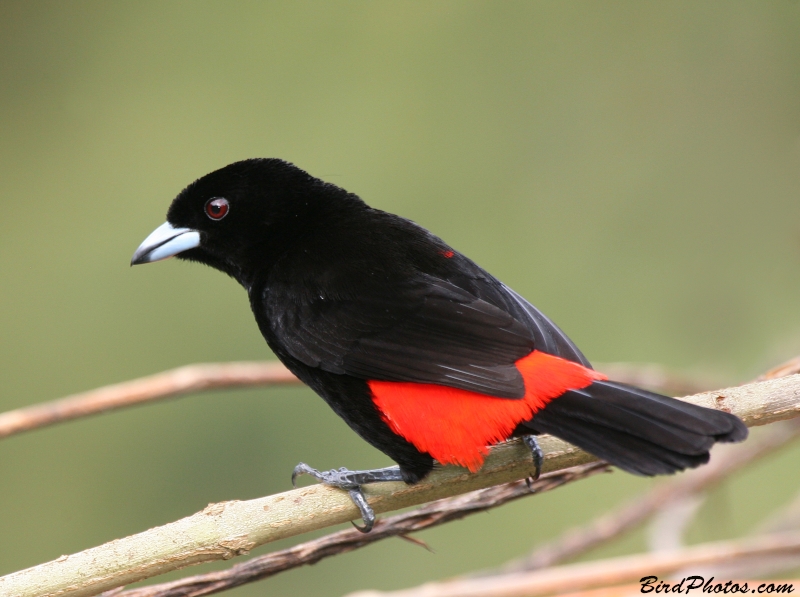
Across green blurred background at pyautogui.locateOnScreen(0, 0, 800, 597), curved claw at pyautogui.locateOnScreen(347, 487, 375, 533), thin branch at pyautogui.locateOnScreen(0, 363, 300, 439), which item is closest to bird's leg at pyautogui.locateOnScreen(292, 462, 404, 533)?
curved claw at pyautogui.locateOnScreen(347, 487, 375, 533)

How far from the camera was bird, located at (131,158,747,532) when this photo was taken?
5.36ft

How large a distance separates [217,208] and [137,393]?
0.55m

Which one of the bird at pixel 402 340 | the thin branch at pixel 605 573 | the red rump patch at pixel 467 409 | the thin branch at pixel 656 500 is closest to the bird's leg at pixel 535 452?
the bird at pixel 402 340

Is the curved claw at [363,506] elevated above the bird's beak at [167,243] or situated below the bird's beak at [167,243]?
below

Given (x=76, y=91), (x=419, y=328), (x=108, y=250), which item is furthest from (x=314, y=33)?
(x=419, y=328)

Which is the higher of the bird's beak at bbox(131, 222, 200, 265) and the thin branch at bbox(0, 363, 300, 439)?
the bird's beak at bbox(131, 222, 200, 265)

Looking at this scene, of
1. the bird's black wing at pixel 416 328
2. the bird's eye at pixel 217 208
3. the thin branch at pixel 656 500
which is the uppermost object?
the bird's eye at pixel 217 208

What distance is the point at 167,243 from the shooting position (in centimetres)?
246

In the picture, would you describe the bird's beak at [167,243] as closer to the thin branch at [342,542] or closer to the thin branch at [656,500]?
the thin branch at [342,542]

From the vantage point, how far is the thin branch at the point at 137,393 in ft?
7.24

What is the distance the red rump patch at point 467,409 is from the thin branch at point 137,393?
0.60 m

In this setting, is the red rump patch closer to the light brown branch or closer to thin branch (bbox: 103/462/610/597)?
thin branch (bbox: 103/462/610/597)

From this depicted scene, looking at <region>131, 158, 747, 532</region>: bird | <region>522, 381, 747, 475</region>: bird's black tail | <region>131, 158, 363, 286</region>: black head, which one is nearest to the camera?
<region>522, 381, 747, 475</region>: bird's black tail

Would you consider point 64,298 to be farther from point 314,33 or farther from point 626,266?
point 626,266
